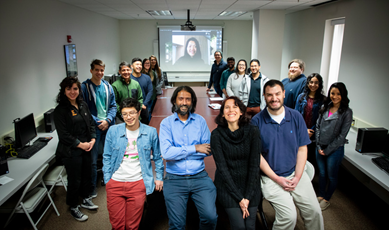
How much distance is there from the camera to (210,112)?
4246 mm

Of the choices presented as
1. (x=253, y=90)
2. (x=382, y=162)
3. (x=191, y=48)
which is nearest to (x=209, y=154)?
(x=382, y=162)

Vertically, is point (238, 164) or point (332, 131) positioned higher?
point (332, 131)

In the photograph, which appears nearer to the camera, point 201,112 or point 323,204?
point 323,204

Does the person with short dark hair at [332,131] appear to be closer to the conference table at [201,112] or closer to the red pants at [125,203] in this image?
the conference table at [201,112]

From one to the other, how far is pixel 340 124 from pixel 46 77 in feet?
14.4

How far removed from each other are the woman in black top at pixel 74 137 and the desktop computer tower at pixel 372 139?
10.3 feet

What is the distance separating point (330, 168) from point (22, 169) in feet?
10.8

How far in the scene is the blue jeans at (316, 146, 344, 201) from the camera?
274 cm

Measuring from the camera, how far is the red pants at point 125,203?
7.03 ft

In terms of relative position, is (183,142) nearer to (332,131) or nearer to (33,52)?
(332,131)

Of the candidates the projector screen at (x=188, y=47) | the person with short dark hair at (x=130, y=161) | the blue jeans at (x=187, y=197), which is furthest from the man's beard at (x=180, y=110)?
the projector screen at (x=188, y=47)

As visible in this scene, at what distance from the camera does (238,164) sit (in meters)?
2.11

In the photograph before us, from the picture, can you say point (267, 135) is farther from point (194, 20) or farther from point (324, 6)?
point (194, 20)

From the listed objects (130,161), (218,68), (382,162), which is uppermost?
(218,68)
